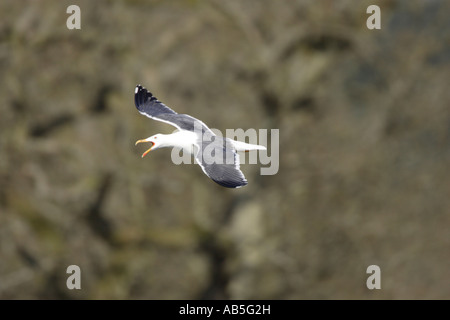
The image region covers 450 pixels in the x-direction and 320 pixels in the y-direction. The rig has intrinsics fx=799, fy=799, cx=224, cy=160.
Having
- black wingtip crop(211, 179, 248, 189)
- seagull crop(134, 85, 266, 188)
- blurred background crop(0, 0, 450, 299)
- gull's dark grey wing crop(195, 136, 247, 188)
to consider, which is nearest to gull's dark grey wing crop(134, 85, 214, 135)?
seagull crop(134, 85, 266, 188)

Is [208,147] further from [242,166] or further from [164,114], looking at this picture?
[242,166]

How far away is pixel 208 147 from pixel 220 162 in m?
0.17

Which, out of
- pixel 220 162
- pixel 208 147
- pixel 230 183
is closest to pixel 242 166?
pixel 208 147

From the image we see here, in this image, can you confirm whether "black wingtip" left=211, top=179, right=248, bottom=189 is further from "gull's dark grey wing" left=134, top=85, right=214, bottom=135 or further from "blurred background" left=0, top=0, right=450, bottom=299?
"blurred background" left=0, top=0, right=450, bottom=299

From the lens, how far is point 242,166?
7.43 meters

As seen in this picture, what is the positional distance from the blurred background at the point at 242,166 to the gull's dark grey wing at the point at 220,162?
10.0ft

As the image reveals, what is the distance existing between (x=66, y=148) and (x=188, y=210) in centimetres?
134

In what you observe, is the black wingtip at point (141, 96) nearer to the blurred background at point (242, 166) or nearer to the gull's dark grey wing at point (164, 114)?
the gull's dark grey wing at point (164, 114)

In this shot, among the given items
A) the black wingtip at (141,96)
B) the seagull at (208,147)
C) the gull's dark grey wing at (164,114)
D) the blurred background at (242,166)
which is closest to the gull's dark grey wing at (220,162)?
the seagull at (208,147)

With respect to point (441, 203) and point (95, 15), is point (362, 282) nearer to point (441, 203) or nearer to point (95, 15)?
point (441, 203)

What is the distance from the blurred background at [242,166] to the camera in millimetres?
7512

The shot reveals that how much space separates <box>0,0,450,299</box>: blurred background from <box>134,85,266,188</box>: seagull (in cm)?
269

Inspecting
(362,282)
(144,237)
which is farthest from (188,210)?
(362,282)

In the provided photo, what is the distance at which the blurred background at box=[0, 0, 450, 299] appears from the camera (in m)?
7.51
